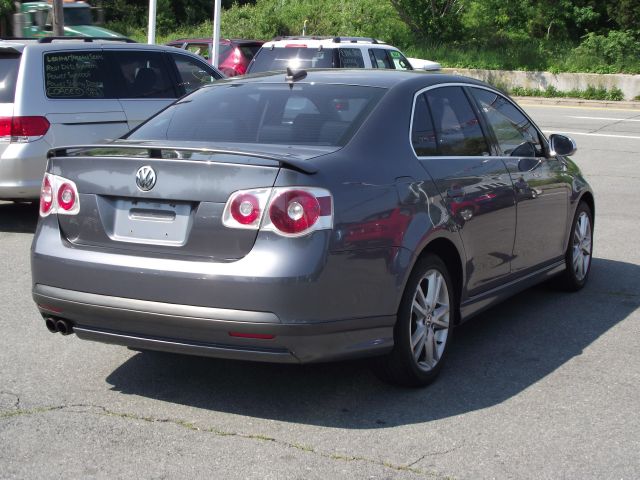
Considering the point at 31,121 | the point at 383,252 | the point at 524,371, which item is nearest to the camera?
the point at 383,252

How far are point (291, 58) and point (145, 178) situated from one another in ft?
38.9

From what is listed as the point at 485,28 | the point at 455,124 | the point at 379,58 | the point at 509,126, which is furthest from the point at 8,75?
the point at 485,28

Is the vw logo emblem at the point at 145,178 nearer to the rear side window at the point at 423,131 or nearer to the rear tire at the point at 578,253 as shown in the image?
the rear side window at the point at 423,131

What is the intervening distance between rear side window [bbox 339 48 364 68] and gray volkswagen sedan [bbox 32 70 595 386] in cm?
1009

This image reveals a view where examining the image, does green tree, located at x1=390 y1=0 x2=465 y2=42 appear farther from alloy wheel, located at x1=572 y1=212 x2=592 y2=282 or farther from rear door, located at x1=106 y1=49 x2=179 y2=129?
alloy wheel, located at x1=572 y1=212 x2=592 y2=282

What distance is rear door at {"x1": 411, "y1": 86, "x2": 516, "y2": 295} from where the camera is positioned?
5574mm

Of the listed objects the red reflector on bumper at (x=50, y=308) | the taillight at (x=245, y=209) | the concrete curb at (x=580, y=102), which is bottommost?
the concrete curb at (x=580, y=102)

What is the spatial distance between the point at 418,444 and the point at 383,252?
3.00ft

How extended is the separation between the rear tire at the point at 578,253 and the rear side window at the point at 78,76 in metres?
5.02

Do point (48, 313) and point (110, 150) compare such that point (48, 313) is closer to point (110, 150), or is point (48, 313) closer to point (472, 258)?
point (110, 150)

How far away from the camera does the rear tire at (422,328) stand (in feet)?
16.7

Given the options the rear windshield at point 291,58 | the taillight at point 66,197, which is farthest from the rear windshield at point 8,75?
the rear windshield at point 291,58

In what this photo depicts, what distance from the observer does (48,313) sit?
16.9 feet

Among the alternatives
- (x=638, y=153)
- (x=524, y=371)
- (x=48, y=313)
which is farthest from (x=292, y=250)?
(x=638, y=153)
